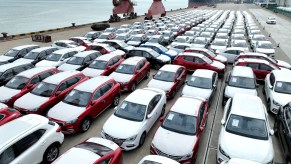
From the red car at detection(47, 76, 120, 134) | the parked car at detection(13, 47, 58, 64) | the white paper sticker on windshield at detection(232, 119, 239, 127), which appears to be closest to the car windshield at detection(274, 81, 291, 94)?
the white paper sticker on windshield at detection(232, 119, 239, 127)

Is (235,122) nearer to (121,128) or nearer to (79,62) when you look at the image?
(121,128)

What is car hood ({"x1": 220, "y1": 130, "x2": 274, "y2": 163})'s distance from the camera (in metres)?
7.30

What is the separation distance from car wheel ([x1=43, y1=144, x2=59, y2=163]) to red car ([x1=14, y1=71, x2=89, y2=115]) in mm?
2863

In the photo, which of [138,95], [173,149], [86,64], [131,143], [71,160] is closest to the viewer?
[71,160]

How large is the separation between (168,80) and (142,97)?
3383mm

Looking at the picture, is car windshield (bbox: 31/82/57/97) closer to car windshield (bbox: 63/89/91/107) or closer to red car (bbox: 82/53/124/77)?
car windshield (bbox: 63/89/91/107)

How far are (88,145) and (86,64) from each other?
31.3 feet

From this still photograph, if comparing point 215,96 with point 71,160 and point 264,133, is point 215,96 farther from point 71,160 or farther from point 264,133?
point 71,160

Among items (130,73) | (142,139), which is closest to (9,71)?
(130,73)

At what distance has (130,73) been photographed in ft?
45.7

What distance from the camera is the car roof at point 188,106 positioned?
8826 mm

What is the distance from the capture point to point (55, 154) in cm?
816

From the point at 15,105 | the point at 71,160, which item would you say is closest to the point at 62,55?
the point at 15,105

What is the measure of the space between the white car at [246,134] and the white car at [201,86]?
2240 millimetres
